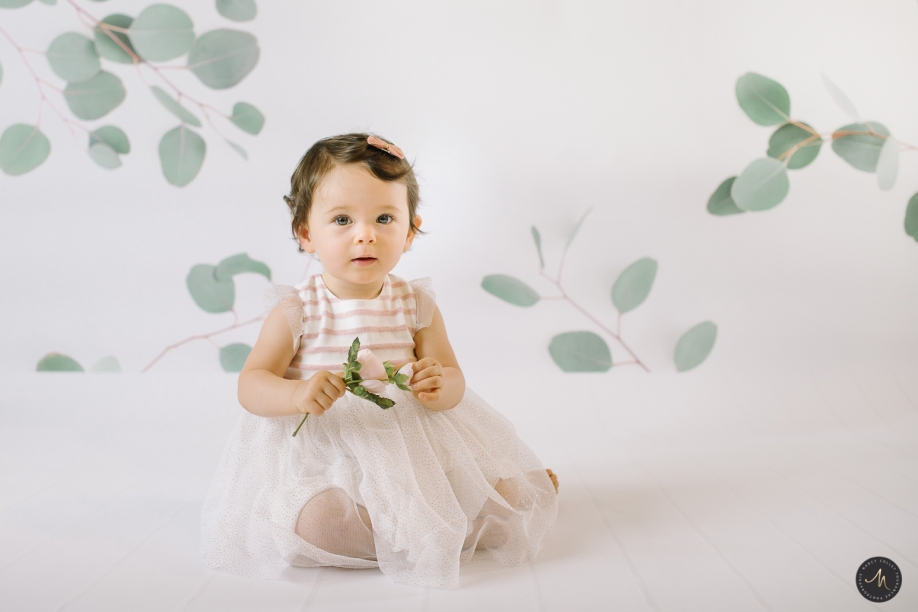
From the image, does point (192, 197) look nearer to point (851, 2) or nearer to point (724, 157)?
point (724, 157)

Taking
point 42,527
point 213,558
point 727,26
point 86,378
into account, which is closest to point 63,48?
point 86,378

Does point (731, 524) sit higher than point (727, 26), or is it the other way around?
point (727, 26)

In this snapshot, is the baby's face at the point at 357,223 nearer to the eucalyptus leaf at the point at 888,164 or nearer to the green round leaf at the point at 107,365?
the green round leaf at the point at 107,365

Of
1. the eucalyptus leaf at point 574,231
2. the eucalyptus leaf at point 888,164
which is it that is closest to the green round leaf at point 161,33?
the eucalyptus leaf at point 574,231

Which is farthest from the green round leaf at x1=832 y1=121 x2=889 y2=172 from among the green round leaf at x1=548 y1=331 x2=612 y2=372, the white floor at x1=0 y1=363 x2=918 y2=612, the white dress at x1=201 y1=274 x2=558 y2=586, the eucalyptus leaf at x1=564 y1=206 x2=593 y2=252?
the white dress at x1=201 y1=274 x2=558 y2=586

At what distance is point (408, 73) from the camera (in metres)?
1.97

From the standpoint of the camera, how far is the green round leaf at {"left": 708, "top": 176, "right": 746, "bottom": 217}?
6.68 feet

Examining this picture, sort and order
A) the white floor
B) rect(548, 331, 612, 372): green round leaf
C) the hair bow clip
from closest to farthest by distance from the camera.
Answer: the white floor
the hair bow clip
rect(548, 331, 612, 372): green round leaf

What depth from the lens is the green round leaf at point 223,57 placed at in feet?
6.50

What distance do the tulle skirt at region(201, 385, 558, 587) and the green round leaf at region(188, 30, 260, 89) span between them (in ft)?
3.58

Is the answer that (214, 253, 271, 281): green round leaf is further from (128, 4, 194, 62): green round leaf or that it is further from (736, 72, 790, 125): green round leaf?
(736, 72, 790, 125): green round leaf

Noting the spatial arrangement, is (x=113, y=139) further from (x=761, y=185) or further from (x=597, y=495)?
(x=761, y=185)

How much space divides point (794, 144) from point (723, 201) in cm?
23

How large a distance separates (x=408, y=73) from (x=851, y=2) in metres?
1.09
